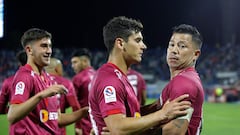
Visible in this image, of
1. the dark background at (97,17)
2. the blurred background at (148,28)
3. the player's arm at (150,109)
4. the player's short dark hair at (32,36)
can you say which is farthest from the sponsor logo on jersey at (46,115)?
the dark background at (97,17)

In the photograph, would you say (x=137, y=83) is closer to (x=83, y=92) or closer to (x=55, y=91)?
(x=83, y=92)

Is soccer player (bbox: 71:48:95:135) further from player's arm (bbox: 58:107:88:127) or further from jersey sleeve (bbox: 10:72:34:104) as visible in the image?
jersey sleeve (bbox: 10:72:34:104)

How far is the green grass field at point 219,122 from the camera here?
39.6 feet

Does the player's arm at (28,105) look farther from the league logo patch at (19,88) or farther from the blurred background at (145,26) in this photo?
the blurred background at (145,26)

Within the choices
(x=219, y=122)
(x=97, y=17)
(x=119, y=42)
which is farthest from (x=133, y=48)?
(x=97, y=17)

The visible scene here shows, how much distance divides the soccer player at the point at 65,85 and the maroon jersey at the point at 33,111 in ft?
7.19

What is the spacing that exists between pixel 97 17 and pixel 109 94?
39426mm

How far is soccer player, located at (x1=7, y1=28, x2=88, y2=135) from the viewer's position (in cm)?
380

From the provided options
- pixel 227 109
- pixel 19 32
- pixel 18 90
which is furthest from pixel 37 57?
pixel 19 32

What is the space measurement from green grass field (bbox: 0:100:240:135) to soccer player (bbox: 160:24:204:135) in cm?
783

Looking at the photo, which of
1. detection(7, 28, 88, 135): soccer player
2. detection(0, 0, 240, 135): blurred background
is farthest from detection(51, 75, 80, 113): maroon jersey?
detection(0, 0, 240, 135): blurred background

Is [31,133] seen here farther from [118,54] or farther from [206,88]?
[206,88]

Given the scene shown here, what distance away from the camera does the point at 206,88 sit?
25172mm

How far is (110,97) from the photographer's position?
115 inches
